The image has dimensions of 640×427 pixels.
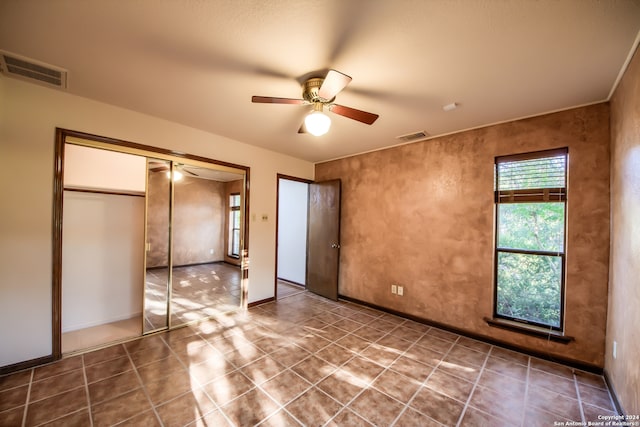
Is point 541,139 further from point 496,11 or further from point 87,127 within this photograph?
point 87,127

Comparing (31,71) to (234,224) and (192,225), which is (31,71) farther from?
(234,224)

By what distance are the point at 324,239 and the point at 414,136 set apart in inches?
95.2

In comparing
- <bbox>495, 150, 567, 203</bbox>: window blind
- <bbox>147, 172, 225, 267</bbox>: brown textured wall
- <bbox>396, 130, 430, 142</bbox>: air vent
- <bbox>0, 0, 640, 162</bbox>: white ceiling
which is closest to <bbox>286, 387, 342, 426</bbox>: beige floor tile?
<bbox>0, 0, 640, 162</bbox>: white ceiling

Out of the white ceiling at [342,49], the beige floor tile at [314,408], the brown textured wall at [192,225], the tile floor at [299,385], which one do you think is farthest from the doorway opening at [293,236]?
the beige floor tile at [314,408]

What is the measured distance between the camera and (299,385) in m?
2.16

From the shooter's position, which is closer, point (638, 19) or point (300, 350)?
point (638, 19)

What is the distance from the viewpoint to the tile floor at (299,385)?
182cm

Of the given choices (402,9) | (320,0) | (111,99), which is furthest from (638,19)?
(111,99)

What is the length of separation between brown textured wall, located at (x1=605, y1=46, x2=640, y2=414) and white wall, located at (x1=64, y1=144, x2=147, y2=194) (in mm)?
4619

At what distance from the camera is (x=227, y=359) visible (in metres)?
2.55

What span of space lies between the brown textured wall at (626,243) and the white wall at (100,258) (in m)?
4.72

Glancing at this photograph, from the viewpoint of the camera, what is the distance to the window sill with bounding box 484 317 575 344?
255cm

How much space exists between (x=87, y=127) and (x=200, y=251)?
12.2ft

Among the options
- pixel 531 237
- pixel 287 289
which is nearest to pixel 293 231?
pixel 287 289
